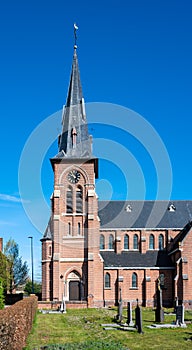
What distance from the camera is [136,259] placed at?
53.6 meters

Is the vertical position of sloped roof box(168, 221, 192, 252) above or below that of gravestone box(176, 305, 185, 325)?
above

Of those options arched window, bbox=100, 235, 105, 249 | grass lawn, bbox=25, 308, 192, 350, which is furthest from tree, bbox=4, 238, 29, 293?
grass lawn, bbox=25, 308, 192, 350

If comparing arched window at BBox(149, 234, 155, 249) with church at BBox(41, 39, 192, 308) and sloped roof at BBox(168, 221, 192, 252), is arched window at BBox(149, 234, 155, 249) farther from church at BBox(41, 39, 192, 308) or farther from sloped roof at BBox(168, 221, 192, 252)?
sloped roof at BBox(168, 221, 192, 252)

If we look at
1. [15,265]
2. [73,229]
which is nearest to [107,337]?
[73,229]

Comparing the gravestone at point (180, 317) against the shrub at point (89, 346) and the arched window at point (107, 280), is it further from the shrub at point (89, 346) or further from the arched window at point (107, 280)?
the arched window at point (107, 280)

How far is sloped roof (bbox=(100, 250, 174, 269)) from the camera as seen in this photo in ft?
172

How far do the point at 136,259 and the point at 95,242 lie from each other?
671 cm

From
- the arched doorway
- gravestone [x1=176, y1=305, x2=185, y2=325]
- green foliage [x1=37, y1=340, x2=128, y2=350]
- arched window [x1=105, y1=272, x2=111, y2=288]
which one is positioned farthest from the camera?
arched window [x1=105, y1=272, x2=111, y2=288]

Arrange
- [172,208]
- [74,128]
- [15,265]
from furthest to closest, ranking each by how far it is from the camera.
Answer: [15,265] < [172,208] < [74,128]

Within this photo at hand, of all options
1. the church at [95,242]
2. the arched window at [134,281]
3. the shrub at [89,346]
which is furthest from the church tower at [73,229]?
the shrub at [89,346]

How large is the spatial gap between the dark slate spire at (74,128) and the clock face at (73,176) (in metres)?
1.90

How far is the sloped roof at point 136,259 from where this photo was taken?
52.4m

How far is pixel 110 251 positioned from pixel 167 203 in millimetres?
10339

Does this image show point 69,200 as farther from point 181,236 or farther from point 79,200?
point 181,236
